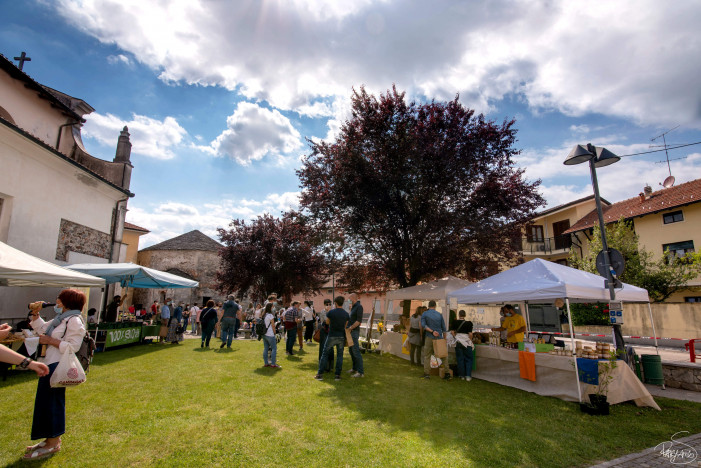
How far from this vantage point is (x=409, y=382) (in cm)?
806

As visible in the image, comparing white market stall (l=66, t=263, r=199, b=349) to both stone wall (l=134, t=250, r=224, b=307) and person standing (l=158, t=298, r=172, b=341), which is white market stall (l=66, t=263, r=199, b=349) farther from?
stone wall (l=134, t=250, r=224, b=307)

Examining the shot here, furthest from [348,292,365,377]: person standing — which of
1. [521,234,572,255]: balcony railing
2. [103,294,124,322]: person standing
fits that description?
[521,234,572,255]: balcony railing

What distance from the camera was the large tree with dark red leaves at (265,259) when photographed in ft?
87.6

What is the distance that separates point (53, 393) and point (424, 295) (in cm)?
931

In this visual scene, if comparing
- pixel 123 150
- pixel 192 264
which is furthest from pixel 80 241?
pixel 192 264

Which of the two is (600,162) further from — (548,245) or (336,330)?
(548,245)

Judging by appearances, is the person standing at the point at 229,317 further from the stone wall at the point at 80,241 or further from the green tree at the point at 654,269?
the green tree at the point at 654,269

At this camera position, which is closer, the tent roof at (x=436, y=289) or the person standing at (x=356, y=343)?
the person standing at (x=356, y=343)

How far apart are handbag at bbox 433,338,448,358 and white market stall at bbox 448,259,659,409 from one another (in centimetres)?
115

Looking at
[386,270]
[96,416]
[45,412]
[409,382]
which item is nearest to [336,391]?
[409,382]

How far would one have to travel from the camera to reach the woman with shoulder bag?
3.61 metres

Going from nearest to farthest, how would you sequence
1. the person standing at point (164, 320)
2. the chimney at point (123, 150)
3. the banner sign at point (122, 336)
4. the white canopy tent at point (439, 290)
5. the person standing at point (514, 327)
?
the person standing at point (514, 327) → the white canopy tent at point (439, 290) → the banner sign at point (122, 336) → the person standing at point (164, 320) → the chimney at point (123, 150)

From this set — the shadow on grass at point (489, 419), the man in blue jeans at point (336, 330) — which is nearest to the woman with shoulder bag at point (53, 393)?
the shadow on grass at point (489, 419)

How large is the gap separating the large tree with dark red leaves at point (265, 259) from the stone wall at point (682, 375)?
20.4m
